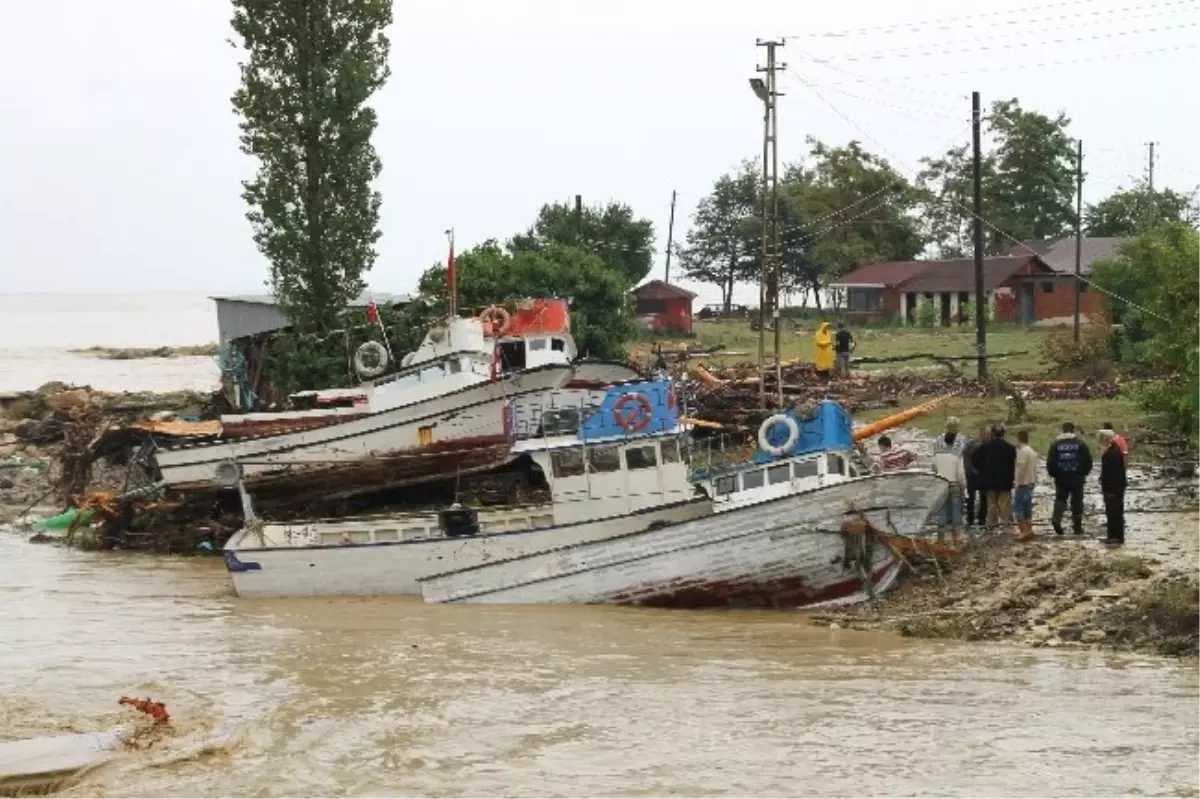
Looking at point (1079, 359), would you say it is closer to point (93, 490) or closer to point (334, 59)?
point (334, 59)

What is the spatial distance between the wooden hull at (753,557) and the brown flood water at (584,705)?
0.40 m

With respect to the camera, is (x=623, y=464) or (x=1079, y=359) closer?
(x=623, y=464)

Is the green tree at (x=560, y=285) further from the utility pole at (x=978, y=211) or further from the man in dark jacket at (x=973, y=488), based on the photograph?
the man in dark jacket at (x=973, y=488)

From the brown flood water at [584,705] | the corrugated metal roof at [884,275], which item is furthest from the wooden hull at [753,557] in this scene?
the corrugated metal roof at [884,275]

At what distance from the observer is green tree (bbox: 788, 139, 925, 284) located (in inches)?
3511

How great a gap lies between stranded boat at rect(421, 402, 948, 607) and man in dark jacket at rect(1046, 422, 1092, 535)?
1530 millimetres

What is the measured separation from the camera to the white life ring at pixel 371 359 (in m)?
35.1

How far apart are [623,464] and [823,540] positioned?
11.0ft

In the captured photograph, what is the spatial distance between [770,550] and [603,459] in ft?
10.1

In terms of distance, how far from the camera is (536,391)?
3172 cm

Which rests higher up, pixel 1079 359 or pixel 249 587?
pixel 1079 359

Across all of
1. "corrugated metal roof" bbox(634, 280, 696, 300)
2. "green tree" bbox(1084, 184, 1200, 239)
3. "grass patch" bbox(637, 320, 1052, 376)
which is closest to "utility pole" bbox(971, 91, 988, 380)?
"grass patch" bbox(637, 320, 1052, 376)

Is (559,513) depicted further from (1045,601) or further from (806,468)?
(1045,601)

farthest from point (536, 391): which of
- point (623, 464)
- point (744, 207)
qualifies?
point (744, 207)
